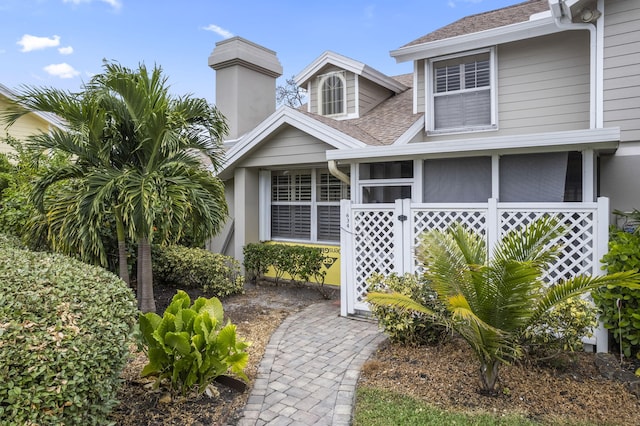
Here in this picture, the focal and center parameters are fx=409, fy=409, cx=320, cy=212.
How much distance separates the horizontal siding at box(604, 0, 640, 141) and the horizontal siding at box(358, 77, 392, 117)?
5.47 metres

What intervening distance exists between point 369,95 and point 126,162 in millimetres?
6978

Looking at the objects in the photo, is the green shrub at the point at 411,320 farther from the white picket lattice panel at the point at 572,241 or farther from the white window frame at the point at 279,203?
the white window frame at the point at 279,203

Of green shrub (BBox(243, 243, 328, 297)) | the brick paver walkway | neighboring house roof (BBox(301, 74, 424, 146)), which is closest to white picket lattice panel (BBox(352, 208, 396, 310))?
the brick paver walkway

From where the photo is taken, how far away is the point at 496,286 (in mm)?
3812

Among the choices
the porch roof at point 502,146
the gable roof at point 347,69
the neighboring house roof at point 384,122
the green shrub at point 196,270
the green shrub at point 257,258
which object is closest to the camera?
the porch roof at point 502,146

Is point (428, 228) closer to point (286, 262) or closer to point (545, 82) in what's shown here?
point (286, 262)

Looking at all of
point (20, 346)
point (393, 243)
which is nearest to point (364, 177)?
point (393, 243)

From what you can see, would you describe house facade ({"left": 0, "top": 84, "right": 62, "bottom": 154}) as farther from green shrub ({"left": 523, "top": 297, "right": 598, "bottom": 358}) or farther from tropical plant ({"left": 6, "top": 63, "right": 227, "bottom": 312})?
green shrub ({"left": 523, "top": 297, "right": 598, "bottom": 358})

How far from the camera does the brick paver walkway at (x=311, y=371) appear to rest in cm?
392

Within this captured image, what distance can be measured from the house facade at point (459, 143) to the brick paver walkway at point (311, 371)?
859mm

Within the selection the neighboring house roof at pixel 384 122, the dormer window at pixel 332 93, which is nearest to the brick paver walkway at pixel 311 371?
the neighboring house roof at pixel 384 122

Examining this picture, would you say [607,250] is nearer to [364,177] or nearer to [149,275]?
[364,177]

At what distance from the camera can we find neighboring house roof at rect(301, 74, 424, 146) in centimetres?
855

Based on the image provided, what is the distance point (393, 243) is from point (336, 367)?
7.70 feet
